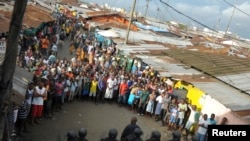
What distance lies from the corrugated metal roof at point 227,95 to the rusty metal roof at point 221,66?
0.37 metres

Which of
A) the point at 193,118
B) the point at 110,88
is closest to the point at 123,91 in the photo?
the point at 110,88

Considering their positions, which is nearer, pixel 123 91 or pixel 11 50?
pixel 11 50

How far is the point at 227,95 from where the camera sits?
1434 cm

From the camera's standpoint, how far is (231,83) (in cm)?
1582

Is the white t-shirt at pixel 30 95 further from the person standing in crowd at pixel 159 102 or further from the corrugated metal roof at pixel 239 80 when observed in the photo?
the corrugated metal roof at pixel 239 80

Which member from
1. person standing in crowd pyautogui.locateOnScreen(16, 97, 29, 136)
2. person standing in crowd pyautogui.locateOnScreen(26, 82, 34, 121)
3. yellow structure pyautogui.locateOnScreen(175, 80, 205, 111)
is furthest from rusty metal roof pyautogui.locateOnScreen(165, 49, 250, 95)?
person standing in crowd pyautogui.locateOnScreen(16, 97, 29, 136)

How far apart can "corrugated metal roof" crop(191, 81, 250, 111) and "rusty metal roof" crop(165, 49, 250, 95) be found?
1.21ft

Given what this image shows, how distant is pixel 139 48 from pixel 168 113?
7990 mm

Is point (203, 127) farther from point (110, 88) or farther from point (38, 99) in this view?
point (38, 99)

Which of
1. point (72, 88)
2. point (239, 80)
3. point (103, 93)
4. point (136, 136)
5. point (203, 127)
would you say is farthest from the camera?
point (103, 93)

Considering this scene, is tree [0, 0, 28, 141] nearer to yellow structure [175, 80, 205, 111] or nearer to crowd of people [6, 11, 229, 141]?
crowd of people [6, 11, 229, 141]

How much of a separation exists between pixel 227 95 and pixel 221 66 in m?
4.35

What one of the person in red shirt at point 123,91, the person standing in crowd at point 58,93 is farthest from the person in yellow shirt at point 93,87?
the person standing in crowd at point 58,93

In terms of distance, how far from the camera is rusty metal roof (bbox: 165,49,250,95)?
16.1m
